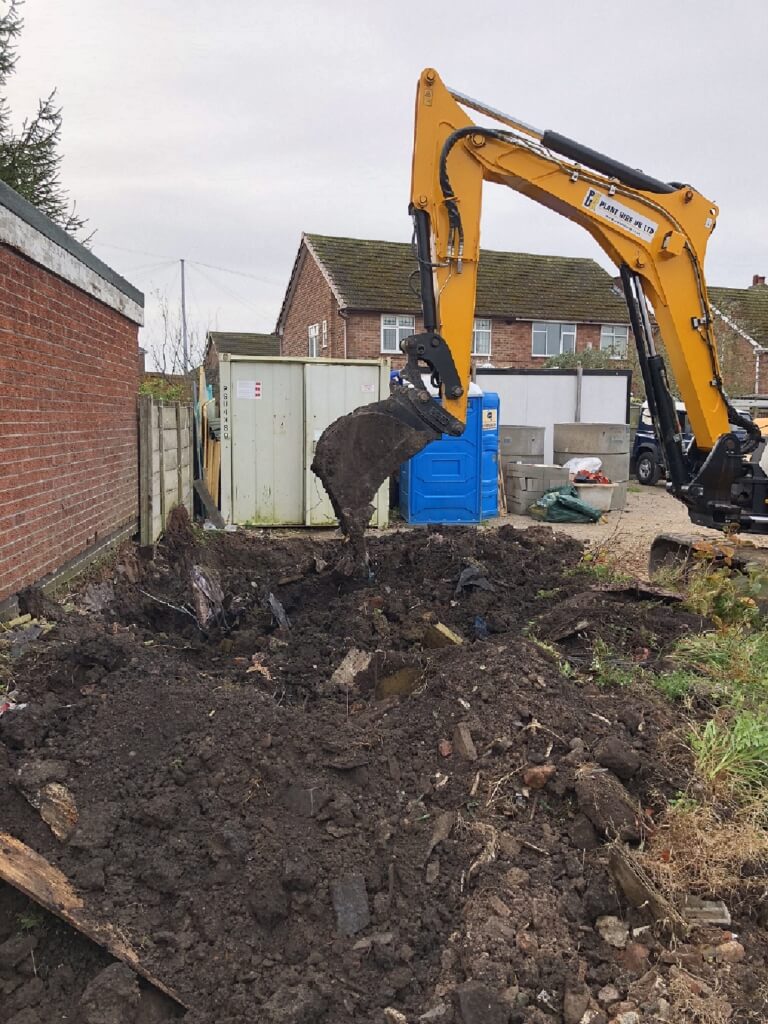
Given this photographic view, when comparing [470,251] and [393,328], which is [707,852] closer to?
[470,251]

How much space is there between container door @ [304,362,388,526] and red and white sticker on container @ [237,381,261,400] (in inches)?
27.9

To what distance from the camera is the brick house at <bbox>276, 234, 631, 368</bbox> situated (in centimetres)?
2689

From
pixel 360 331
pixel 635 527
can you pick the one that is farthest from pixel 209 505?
pixel 360 331

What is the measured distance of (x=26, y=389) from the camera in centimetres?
579

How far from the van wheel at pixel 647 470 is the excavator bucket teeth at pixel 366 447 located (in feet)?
51.6

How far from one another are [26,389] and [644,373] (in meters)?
4.79

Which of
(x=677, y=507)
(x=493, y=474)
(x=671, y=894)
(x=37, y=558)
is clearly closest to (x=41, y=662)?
(x=37, y=558)

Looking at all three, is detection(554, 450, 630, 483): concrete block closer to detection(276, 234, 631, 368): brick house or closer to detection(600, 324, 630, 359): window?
detection(276, 234, 631, 368): brick house

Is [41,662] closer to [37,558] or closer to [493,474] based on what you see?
[37,558]

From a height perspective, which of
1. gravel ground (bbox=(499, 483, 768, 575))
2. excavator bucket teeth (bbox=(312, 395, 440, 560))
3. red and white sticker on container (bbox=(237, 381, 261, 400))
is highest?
red and white sticker on container (bbox=(237, 381, 261, 400))

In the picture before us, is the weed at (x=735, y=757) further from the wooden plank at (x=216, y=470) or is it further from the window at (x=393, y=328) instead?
the window at (x=393, y=328)

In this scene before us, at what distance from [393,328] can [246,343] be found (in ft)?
49.2

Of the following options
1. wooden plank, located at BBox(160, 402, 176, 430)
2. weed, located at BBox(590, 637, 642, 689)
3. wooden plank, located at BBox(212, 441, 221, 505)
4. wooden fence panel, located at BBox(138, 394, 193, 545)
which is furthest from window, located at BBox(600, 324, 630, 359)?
weed, located at BBox(590, 637, 642, 689)

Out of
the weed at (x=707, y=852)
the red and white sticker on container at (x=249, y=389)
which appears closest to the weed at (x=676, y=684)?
the weed at (x=707, y=852)
